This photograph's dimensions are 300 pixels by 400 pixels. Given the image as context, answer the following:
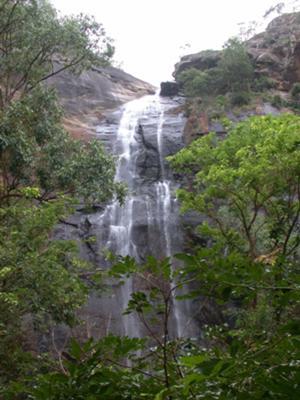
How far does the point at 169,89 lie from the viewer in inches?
1298

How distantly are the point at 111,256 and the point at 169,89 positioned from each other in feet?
105

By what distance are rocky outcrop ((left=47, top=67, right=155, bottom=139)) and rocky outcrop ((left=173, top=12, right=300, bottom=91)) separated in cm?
400

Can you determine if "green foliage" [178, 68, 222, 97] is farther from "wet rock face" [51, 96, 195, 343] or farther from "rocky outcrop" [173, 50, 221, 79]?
"rocky outcrop" [173, 50, 221, 79]

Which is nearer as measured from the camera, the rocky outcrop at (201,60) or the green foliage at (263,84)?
the green foliage at (263,84)

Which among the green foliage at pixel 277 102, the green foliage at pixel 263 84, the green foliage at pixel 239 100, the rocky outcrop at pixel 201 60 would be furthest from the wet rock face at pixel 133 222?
the rocky outcrop at pixel 201 60

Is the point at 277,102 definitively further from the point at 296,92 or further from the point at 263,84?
the point at 263,84

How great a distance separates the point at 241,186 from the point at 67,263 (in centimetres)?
410

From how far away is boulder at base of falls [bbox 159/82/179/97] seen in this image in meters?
32.8

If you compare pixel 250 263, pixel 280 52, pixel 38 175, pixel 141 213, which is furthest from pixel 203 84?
pixel 250 263

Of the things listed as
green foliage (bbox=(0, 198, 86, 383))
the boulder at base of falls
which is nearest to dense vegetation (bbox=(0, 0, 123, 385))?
green foliage (bbox=(0, 198, 86, 383))

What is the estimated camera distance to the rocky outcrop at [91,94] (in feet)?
84.7

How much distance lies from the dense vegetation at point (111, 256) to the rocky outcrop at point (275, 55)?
1645 centimetres

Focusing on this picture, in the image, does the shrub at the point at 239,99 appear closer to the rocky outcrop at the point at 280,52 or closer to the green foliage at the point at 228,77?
the green foliage at the point at 228,77

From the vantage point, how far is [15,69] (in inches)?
515
